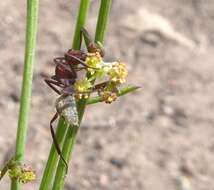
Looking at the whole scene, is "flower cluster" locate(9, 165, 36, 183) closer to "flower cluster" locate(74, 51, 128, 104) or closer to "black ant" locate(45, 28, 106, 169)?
"black ant" locate(45, 28, 106, 169)

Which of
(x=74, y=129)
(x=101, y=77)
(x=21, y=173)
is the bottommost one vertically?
(x=21, y=173)

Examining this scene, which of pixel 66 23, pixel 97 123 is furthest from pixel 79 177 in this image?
pixel 66 23

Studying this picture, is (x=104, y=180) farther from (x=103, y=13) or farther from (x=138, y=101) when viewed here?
(x=103, y=13)

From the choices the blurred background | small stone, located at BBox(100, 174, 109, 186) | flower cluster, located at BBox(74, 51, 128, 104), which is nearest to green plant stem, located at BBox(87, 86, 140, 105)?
flower cluster, located at BBox(74, 51, 128, 104)

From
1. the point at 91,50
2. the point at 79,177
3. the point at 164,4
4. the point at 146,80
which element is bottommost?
the point at 79,177

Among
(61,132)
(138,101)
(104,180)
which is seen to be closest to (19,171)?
(61,132)

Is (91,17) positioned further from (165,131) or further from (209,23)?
(165,131)

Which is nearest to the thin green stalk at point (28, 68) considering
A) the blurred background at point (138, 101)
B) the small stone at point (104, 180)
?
the blurred background at point (138, 101)
